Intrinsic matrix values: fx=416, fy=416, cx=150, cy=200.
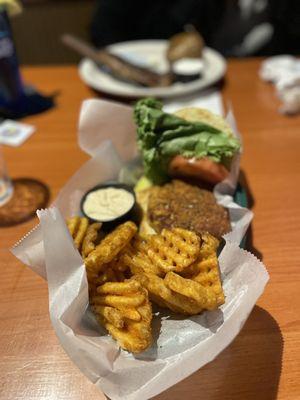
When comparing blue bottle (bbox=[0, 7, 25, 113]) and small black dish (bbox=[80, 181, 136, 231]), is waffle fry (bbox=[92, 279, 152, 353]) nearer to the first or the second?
small black dish (bbox=[80, 181, 136, 231])

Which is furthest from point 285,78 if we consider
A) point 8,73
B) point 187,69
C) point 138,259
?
point 138,259

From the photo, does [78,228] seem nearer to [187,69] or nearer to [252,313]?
[252,313]

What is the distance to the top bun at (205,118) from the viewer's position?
1.16 metres

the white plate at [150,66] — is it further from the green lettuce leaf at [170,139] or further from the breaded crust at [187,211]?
the breaded crust at [187,211]

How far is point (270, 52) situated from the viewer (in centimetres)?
245

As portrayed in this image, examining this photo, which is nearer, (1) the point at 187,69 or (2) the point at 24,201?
(2) the point at 24,201

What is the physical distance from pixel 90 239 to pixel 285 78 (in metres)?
1.21

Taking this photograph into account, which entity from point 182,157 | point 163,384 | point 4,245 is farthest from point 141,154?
point 163,384

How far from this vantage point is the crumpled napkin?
5.10ft

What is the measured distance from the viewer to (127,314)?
0.72m

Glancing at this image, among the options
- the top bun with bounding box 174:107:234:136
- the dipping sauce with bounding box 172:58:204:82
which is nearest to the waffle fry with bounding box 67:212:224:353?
the top bun with bounding box 174:107:234:136

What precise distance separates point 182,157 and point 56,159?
49 cm

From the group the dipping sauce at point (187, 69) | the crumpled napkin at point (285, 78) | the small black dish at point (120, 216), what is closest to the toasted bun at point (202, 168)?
the small black dish at point (120, 216)

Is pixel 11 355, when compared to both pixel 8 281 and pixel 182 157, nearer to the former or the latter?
pixel 8 281
